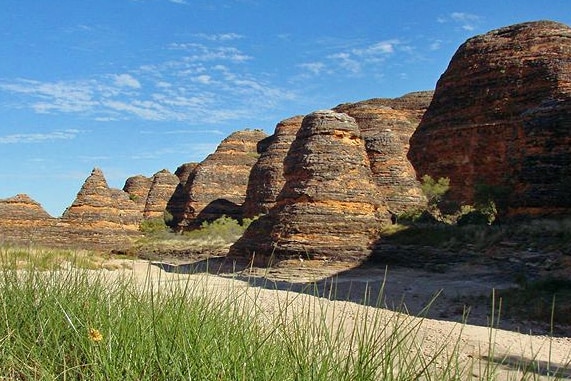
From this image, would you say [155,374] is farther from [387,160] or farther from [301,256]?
[387,160]

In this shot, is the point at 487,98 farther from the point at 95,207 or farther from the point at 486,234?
the point at 95,207

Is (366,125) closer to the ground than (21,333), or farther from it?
farther from it

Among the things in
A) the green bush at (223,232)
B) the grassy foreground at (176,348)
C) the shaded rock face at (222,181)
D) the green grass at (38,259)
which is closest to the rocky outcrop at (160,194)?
the shaded rock face at (222,181)

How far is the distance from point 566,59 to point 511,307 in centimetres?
2098

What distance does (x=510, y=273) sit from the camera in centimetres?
1411

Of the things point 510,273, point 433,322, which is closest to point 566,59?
point 510,273

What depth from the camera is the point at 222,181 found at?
4284 centimetres

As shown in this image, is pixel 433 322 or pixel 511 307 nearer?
pixel 433 322

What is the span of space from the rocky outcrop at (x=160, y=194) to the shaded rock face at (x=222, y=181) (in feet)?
15.4

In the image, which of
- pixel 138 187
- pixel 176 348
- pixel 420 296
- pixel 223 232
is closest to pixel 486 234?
pixel 420 296

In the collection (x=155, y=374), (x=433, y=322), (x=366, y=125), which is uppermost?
(x=366, y=125)

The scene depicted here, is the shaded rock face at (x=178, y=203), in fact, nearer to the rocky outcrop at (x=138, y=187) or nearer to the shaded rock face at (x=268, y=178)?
the shaded rock face at (x=268, y=178)

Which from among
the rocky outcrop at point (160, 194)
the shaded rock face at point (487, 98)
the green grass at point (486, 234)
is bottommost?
the green grass at point (486, 234)

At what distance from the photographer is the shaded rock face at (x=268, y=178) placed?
3512cm
